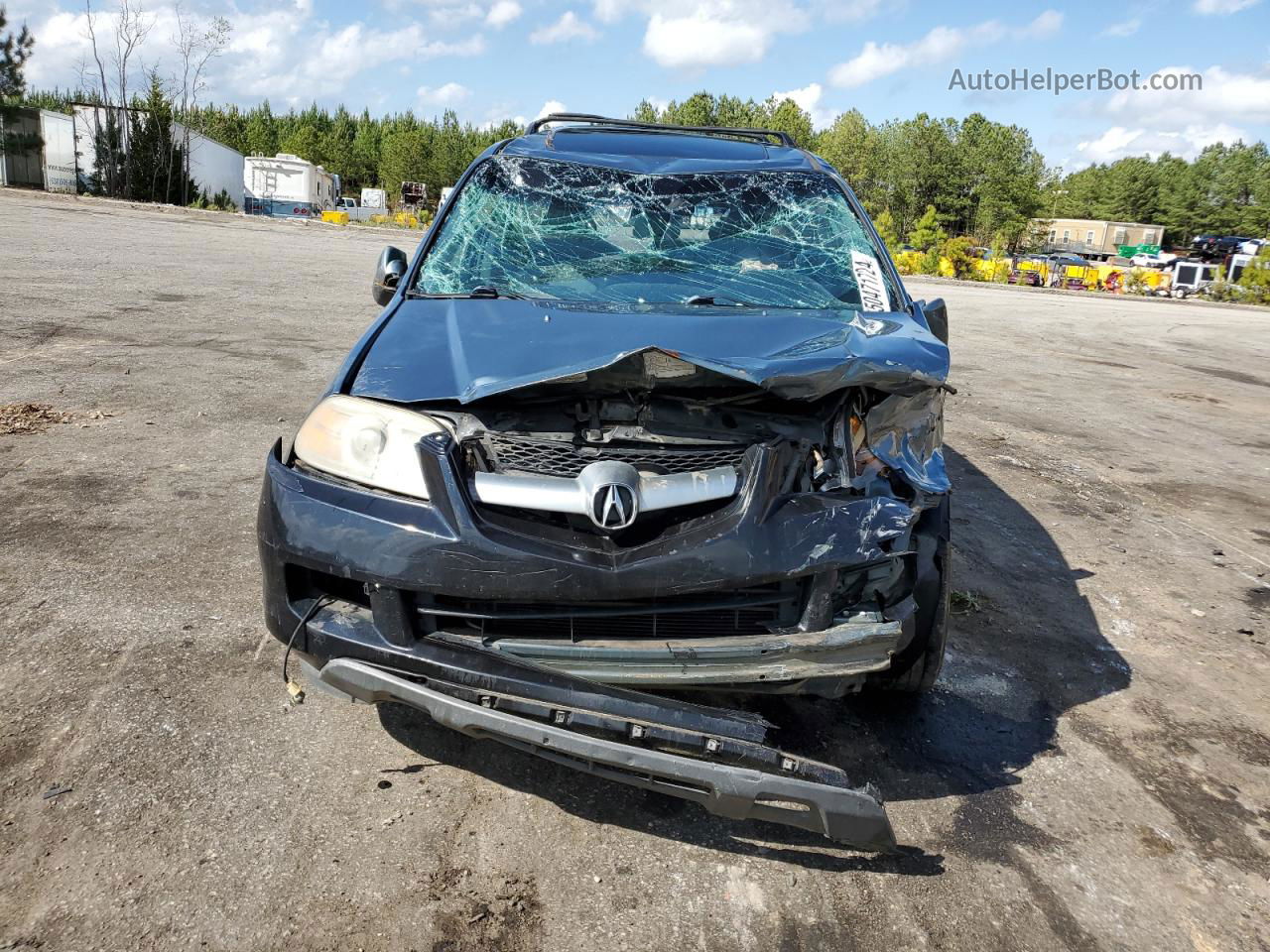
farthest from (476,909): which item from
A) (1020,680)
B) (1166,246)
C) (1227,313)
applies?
(1166,246)

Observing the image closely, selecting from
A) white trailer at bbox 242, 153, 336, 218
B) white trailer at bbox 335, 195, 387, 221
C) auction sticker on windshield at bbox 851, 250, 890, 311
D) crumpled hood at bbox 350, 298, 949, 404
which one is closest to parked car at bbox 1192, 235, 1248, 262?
white trailer at bbox 335, 195, 387, 221

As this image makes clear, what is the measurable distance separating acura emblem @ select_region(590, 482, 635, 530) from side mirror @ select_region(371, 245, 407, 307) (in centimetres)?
192

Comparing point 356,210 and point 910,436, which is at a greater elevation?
point 356,210

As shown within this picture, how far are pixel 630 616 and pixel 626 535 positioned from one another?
209 mm

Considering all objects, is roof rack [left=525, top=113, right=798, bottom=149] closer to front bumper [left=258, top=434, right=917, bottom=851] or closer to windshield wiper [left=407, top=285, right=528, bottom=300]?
windshield wiper [left=407, top=285, right=528, bottom=300]

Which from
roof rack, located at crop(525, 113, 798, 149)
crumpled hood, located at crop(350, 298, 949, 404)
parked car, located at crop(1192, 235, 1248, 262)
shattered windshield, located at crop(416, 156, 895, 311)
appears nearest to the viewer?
crumpled hood, located at crop(350, 298, 949, 404)

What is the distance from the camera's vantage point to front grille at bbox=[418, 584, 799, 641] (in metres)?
2.24

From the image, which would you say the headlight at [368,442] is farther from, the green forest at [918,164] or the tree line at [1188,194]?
the tree line at [1188,194]

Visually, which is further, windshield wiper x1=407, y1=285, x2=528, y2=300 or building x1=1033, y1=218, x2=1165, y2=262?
building x1=1033, y1=218, x2=1165, y2=262

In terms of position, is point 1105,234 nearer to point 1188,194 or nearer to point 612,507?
point 1188,194

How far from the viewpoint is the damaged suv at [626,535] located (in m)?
2.11

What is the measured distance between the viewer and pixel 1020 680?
3.37m

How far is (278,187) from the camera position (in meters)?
47.2

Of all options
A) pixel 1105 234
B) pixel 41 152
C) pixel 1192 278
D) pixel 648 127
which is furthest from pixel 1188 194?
pixel 648 127
